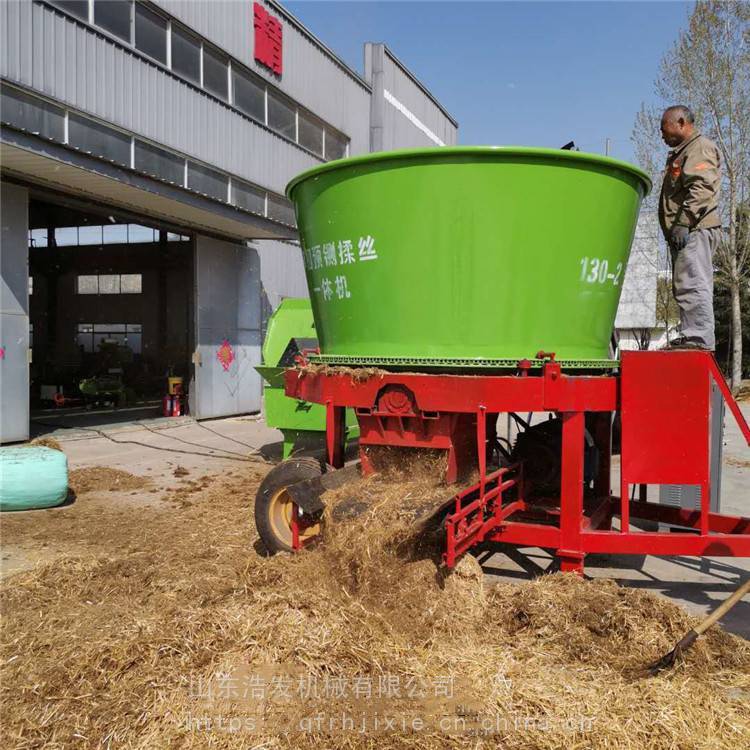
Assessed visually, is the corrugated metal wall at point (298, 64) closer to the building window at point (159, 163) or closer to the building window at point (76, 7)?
the building window at point (76, 7)

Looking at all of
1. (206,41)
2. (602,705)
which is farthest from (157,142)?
(602,705)

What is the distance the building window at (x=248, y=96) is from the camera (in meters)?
13.5

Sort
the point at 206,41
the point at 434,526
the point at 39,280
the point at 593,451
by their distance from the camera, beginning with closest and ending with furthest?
the point at 434,526
the point at 593,451
the point at 206,41
the point at 39,280

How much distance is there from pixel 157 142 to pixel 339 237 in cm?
846

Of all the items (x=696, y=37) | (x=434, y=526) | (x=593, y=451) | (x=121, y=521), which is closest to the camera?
(x=434, y=526)

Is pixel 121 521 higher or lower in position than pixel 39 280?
lower

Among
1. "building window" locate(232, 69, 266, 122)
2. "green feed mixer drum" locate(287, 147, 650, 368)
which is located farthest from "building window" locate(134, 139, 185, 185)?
"green feed mixer drum" locate(287, 147, 650, 368)

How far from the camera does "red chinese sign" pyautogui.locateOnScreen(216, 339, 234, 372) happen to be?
44.2 ft

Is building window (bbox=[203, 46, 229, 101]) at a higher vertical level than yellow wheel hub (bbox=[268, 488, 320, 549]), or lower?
higher

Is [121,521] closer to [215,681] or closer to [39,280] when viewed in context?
[215,681]

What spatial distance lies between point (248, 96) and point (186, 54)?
206cm

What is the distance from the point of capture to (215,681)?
276 centimetres

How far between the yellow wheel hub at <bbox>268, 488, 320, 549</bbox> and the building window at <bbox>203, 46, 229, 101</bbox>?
10.8m

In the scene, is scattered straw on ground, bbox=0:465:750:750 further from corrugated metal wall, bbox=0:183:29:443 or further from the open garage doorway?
the open garage doorway
